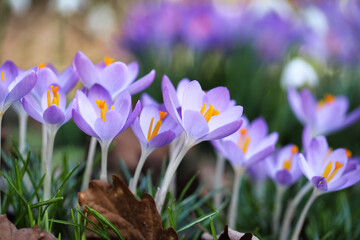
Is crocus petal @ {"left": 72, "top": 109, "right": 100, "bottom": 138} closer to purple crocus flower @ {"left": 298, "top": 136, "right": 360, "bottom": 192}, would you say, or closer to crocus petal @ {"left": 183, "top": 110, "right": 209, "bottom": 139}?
crocus petal @ {"left": 183, "top": 110, "right": 209, "bottom": 139}

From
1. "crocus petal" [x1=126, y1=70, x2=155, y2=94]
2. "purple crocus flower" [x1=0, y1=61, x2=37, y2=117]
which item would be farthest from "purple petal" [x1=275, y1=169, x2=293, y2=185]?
"purple crocus flower" [x1=0, y1=61, x2=37, y2=117]

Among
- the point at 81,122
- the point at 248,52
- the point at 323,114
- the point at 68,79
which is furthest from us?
the point at 248,52

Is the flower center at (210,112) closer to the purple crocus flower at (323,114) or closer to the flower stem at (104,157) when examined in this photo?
the flower stem at (104,157)

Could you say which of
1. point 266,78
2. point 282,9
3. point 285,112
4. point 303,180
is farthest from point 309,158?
point 282,9

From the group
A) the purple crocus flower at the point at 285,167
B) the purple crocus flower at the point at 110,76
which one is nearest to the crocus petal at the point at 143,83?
the purple crocus flower at the point at 110,76

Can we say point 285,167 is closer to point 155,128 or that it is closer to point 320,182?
point 320,182

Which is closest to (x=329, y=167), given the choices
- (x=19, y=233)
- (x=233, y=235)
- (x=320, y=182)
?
(x=320, y=182)
